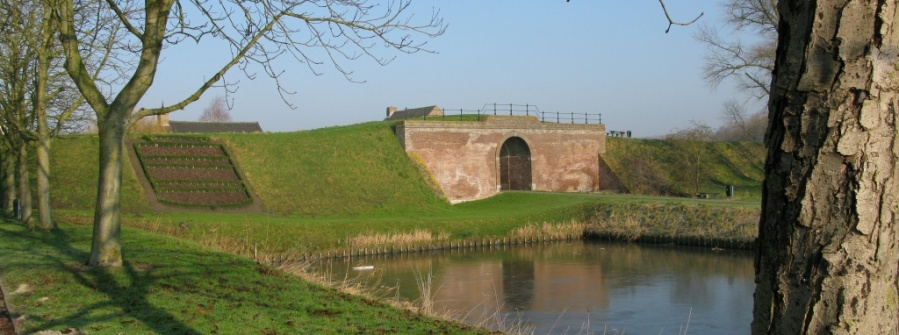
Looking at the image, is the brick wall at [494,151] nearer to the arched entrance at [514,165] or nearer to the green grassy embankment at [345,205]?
the arched entrance at [514,165]

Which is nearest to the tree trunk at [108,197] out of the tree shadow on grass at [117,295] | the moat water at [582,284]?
the tree shadow on grass at [117,295]

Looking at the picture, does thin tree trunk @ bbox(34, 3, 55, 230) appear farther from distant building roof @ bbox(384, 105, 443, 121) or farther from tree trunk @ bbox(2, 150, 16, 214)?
distant building roof @ bbox(384, 105, 443, 121)

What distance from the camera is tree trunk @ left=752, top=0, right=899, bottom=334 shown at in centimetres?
212

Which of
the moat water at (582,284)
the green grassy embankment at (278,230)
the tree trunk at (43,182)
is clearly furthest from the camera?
the tree trunk at (43,182)

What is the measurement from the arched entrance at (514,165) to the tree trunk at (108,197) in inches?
1080

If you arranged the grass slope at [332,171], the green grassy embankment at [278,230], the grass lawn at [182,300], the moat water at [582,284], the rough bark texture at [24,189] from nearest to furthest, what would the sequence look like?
1. the grass lawn at [182,300]
2. the green grassy embankment at [278,230]
3. the moat water at [582,284]
4. the rough bark texture at [24,189]
5. the grass slope at [332,171]

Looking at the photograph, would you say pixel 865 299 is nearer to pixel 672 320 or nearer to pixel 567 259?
pixel 672 320

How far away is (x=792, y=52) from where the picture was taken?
221 centimetres

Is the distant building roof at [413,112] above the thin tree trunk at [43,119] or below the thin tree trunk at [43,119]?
above

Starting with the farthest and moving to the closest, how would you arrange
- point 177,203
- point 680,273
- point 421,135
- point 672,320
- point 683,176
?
1. point 683,176
2. point 421,135
3. point 177,203
4. point 680,273
5. point 672,320

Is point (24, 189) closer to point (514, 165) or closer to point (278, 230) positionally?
point (278, 230)

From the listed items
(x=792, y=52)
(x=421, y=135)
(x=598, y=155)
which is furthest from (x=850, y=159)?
(x=598, y=155)

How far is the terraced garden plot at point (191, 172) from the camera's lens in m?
26.0

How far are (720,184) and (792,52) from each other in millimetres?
37869
